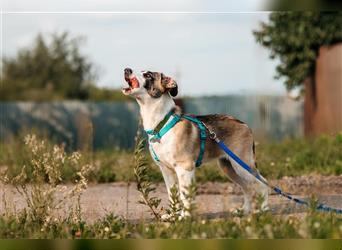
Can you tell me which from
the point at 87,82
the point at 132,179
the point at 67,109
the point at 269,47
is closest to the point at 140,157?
the point at 132,179

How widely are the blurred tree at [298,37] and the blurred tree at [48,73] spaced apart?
11.9 m

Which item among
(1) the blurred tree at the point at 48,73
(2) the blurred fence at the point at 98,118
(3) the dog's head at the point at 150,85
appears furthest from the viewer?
(1) the blurred tree at the point at 48,73

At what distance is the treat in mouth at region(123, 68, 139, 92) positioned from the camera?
6.14 meters

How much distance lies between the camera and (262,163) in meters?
10.9

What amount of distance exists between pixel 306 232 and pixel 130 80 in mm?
2105

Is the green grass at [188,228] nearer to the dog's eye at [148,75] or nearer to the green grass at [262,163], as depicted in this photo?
the dog's eye at [148,75]

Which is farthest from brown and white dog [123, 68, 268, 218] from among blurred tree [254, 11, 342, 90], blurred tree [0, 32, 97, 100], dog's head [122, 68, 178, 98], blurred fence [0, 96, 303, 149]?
blurred tree [0, 32, 97, 100]

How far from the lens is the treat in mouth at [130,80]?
6145 mm

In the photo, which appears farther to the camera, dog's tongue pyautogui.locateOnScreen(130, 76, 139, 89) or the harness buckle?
the harness buckle

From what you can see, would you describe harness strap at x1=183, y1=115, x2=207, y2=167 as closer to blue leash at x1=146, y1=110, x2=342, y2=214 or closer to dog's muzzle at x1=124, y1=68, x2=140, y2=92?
blue leash at x1=146, y1=110, x2=342, y2=214

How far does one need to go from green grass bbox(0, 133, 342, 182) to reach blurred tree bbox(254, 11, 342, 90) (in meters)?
4.47

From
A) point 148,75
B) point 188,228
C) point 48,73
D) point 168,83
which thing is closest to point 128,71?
point 148,75

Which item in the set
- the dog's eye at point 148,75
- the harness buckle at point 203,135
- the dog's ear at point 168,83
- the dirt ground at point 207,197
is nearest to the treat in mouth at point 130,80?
the dog's eye at point 148,75

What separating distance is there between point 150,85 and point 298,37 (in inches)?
467
